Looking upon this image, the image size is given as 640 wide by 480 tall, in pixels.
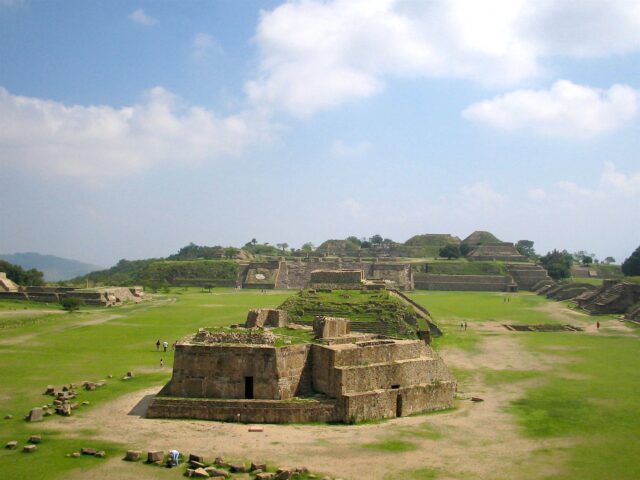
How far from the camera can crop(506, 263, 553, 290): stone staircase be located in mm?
84750

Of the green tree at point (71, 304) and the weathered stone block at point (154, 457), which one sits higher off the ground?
the green tree at point (71, 304)

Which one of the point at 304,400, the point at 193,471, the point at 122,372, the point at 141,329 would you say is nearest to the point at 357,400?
A: the point at 304,400

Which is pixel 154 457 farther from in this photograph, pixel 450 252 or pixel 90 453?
pixel 450 252

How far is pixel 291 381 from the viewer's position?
1880cm

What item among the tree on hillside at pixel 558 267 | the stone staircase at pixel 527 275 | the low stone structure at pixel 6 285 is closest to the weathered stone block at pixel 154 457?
the low stone structure at pixel 6 285

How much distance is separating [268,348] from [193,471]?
5870 mm

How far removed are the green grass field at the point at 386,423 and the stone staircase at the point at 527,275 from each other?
34250mm

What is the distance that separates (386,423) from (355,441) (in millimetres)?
2410

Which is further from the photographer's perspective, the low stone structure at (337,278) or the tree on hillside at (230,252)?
the tree on hillside at (230,252)

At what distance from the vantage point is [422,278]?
83375 mm

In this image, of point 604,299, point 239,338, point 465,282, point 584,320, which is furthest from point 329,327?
point 465,282

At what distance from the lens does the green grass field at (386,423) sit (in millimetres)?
14578

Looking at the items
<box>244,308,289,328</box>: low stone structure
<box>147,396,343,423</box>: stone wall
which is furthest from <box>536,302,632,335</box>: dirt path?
<box>147,396,343,423</box>: stone wall

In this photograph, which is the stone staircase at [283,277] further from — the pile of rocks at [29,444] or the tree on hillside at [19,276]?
the pile of rocks at [29,444]
